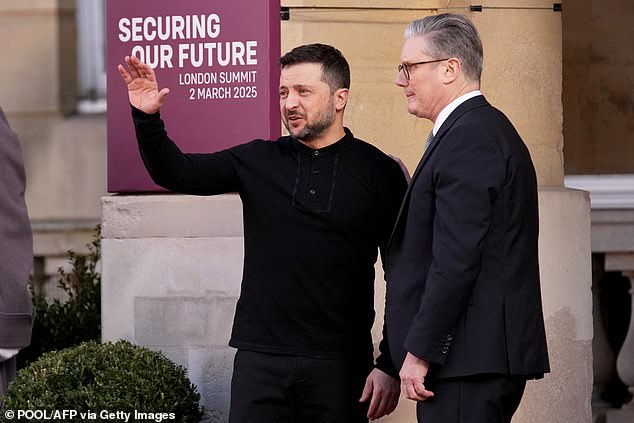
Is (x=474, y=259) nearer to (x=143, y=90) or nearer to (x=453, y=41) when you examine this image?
(x=453, y=41)

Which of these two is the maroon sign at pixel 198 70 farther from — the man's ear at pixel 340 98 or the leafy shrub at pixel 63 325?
the man's ear at pixel 340 98

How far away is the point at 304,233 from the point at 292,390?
0.51 meters

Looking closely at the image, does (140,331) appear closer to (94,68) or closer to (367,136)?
(367,136)

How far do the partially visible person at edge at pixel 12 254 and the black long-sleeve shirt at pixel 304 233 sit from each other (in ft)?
3.98

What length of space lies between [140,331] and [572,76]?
276 centimetres

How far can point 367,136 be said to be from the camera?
6344 mm

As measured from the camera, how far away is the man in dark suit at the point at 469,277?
4188 mm

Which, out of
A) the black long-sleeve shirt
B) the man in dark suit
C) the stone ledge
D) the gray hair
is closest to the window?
the stone ledge

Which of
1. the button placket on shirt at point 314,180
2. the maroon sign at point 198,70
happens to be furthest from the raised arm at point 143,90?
the maroon sign at point 198,70

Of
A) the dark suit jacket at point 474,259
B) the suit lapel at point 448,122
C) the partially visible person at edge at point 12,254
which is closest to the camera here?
the dark suit jacket at point 474,259

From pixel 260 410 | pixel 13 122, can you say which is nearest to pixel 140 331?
pixel 260 410

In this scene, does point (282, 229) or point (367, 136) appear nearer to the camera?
point (282, 229)

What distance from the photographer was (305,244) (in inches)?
186

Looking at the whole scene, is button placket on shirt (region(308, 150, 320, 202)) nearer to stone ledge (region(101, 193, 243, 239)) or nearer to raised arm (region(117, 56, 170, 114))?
raised arm (region(117, 56, 170, 114))
